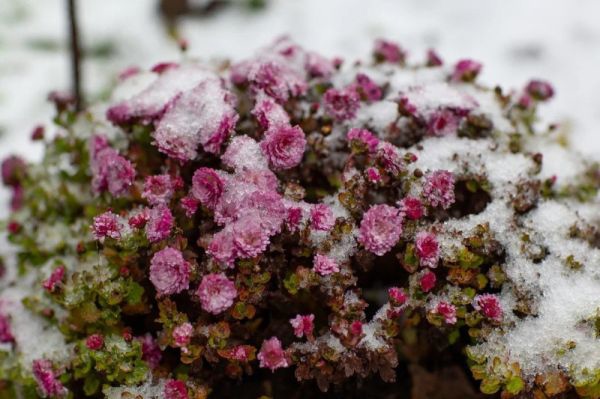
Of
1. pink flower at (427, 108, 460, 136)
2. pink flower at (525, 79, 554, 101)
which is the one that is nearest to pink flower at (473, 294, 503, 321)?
pink flower at (427, 108, 460, 136)

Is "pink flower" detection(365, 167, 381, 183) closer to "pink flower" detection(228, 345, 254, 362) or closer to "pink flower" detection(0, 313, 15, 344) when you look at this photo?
"pink flower" detection(228, 345, 254, 362)

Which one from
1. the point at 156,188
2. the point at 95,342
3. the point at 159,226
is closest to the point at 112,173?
the point at 156,188

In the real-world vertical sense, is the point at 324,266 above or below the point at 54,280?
above

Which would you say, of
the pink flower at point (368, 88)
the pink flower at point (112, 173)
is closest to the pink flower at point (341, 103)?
the pink flower at point (368, 88)

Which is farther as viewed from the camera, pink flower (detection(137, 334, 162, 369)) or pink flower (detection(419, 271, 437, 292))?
pink flower (detection(137, 334, 162, 369))

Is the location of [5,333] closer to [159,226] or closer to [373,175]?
[159,226]

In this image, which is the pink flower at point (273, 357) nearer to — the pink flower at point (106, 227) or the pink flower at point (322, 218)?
the pink flower at point (322, 218)
